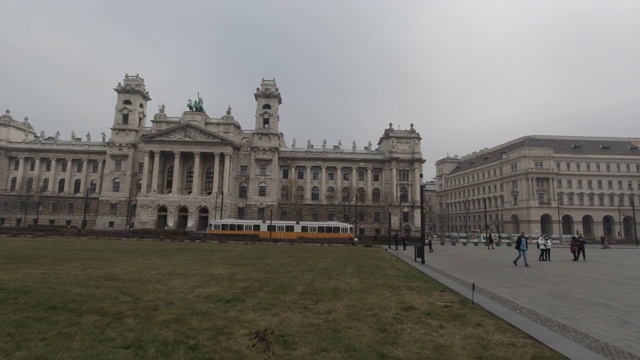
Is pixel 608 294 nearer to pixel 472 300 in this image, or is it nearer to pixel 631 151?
pixel 472 300

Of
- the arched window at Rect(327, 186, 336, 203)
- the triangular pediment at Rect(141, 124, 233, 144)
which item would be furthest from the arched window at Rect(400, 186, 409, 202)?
the triangular pediment at Rect(141, 124, 233, 144)

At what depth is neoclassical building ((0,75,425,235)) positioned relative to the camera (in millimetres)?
70562

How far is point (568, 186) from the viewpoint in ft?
278

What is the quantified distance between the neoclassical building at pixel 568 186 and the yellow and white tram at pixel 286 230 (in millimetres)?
44157

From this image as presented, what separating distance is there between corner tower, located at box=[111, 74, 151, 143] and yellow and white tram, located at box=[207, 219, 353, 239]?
35542 mm

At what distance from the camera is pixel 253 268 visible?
1684 cm

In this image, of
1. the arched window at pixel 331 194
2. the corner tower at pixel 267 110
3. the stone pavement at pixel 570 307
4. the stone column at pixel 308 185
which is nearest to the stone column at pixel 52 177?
the corner tower at pixel 267 110

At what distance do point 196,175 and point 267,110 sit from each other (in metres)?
19.3

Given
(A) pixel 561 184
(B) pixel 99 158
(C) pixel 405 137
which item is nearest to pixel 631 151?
(A) pixel 561 184

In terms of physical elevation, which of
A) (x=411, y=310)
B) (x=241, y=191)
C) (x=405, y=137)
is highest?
(x=405, y=137)

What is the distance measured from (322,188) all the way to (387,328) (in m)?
71.7

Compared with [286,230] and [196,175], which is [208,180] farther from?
[286,230]

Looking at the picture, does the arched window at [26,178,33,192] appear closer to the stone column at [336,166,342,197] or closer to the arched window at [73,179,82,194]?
the arched window at [73,179,82,194]

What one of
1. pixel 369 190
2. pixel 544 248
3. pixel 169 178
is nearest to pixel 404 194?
pixel 369 190
